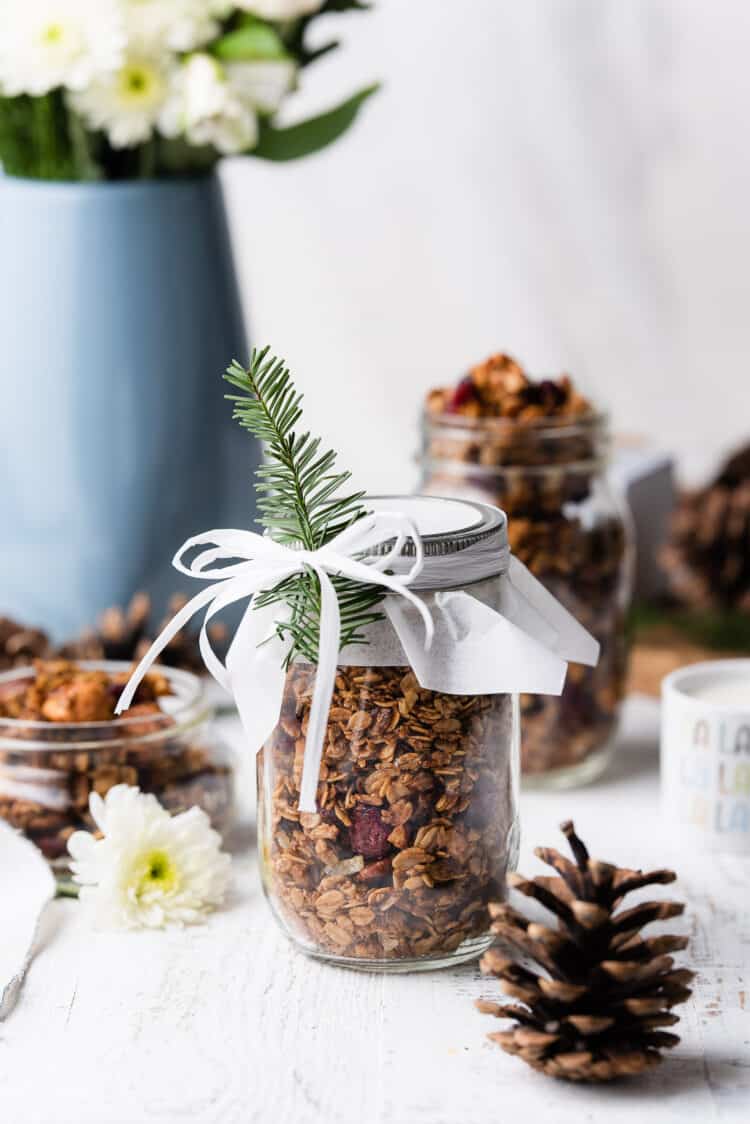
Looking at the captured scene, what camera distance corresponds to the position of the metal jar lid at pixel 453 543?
2.48 feet

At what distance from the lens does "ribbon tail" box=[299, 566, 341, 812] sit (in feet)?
2.37

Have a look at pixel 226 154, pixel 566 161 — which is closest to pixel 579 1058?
pixel 226 154

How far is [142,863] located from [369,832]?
0.16 metres

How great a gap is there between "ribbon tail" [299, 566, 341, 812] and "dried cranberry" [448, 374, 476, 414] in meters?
0.33

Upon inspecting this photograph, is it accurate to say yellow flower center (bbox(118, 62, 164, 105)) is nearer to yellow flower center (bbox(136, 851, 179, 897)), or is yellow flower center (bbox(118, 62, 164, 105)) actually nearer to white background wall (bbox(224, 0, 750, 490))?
yellow flower center (bbox(136, 851, 179, 897))

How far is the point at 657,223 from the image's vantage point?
195 cm

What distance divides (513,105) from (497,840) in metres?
1.33

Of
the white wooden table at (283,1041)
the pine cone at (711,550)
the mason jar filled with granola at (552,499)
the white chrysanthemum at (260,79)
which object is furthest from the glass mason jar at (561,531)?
the pine cone at (711,550)

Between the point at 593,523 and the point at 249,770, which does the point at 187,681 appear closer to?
the point at 249,770

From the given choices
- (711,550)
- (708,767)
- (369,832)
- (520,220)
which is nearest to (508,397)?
(708,767)

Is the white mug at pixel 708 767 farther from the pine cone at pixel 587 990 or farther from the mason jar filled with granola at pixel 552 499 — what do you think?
the pine cone at pixel 587 990

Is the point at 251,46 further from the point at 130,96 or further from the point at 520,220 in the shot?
the point at 520,220

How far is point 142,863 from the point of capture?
0.85 meters

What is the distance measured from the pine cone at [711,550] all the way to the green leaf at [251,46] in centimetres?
62
